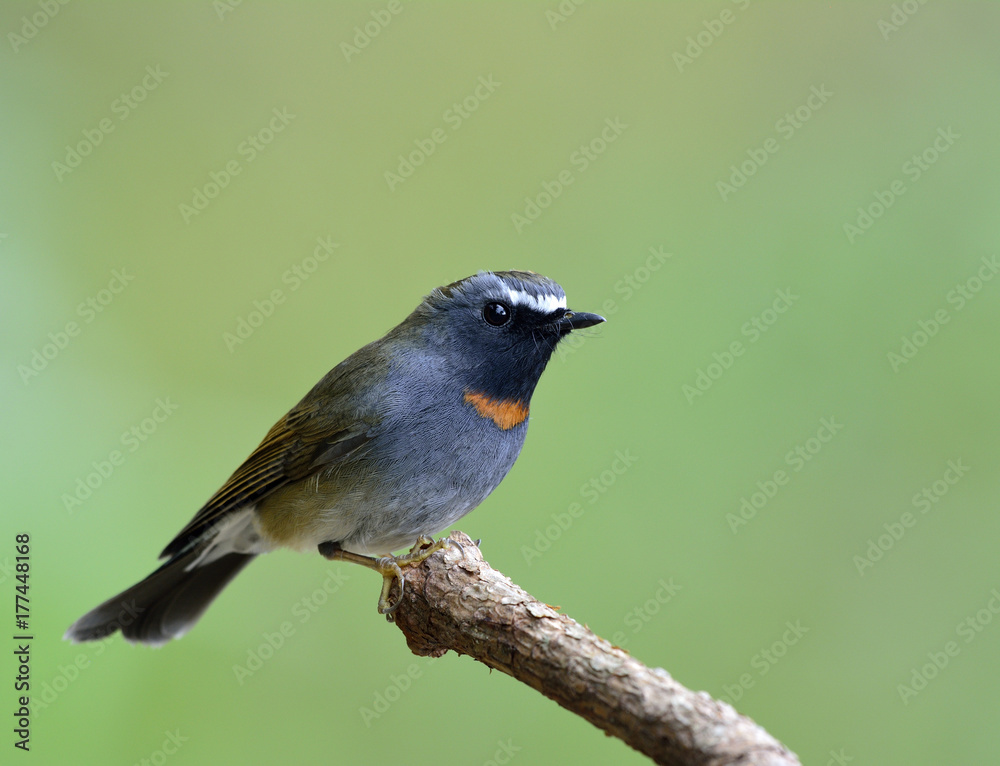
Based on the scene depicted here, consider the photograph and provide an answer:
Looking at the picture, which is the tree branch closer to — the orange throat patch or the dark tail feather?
the orange throat patch

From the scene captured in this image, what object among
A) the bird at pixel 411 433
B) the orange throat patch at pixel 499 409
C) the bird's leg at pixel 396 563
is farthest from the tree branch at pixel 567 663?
the orange throat patch at pixel 499 409

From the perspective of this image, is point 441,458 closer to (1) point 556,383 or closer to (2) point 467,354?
(2) point 467,354

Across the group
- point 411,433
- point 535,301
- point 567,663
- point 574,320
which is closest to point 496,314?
point 535,301

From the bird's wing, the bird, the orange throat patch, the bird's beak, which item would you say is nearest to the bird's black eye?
the bird

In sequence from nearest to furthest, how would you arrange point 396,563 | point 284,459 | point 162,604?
point 396,563 < point 284,459 < point 162,604

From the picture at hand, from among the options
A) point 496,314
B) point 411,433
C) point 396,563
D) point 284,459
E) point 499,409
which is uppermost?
point 496,314

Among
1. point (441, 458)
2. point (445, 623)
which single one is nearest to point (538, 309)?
point (441, 458)

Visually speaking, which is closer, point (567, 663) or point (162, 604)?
point (567, 663)

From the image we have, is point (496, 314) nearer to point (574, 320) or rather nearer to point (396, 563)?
point (574, 320)
